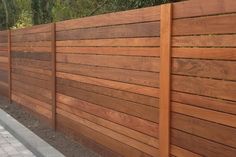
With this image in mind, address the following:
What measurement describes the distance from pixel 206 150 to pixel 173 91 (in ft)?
2.40

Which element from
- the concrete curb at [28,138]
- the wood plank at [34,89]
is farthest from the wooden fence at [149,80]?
the concrete curb at [28,138]

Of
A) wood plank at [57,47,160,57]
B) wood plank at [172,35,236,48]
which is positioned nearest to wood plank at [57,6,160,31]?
wood plank at [57,47,160,57]

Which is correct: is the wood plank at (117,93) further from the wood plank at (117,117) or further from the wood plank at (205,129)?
the wood plank at (205,129)

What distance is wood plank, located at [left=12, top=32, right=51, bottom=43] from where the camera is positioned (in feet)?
28.5

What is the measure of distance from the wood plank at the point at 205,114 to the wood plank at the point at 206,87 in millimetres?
134

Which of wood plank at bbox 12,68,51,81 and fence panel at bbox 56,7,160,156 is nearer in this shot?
fence panel at bbox 56,7,160,156

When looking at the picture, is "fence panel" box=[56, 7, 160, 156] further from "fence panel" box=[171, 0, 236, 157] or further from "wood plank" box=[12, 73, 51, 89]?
"wood plank" box=[12, 73, 51, 89]

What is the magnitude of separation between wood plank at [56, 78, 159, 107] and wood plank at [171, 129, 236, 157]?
49cm

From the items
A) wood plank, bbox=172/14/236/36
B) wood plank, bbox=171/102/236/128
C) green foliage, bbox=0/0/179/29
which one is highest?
green foliage, bbox=0/0/179/29

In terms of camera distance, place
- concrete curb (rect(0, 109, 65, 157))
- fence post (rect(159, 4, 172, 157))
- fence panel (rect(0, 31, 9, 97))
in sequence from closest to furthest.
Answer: fence post (rect(159, 4, 172, 157)) → concrete curb (rect(0, 109, 65, 157)) → fence panel (rect(0, 31, 9, 97))

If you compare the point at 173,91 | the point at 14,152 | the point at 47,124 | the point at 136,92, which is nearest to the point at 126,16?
the point at 136,92

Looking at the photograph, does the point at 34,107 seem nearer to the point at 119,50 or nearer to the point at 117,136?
the point at 117,136

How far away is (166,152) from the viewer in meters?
4.64

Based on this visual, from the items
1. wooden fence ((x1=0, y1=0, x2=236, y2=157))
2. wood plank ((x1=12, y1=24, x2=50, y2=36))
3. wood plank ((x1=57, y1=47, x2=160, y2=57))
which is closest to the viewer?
wooden fence ((x1=0, y1=0, x2=236, y2=157))
